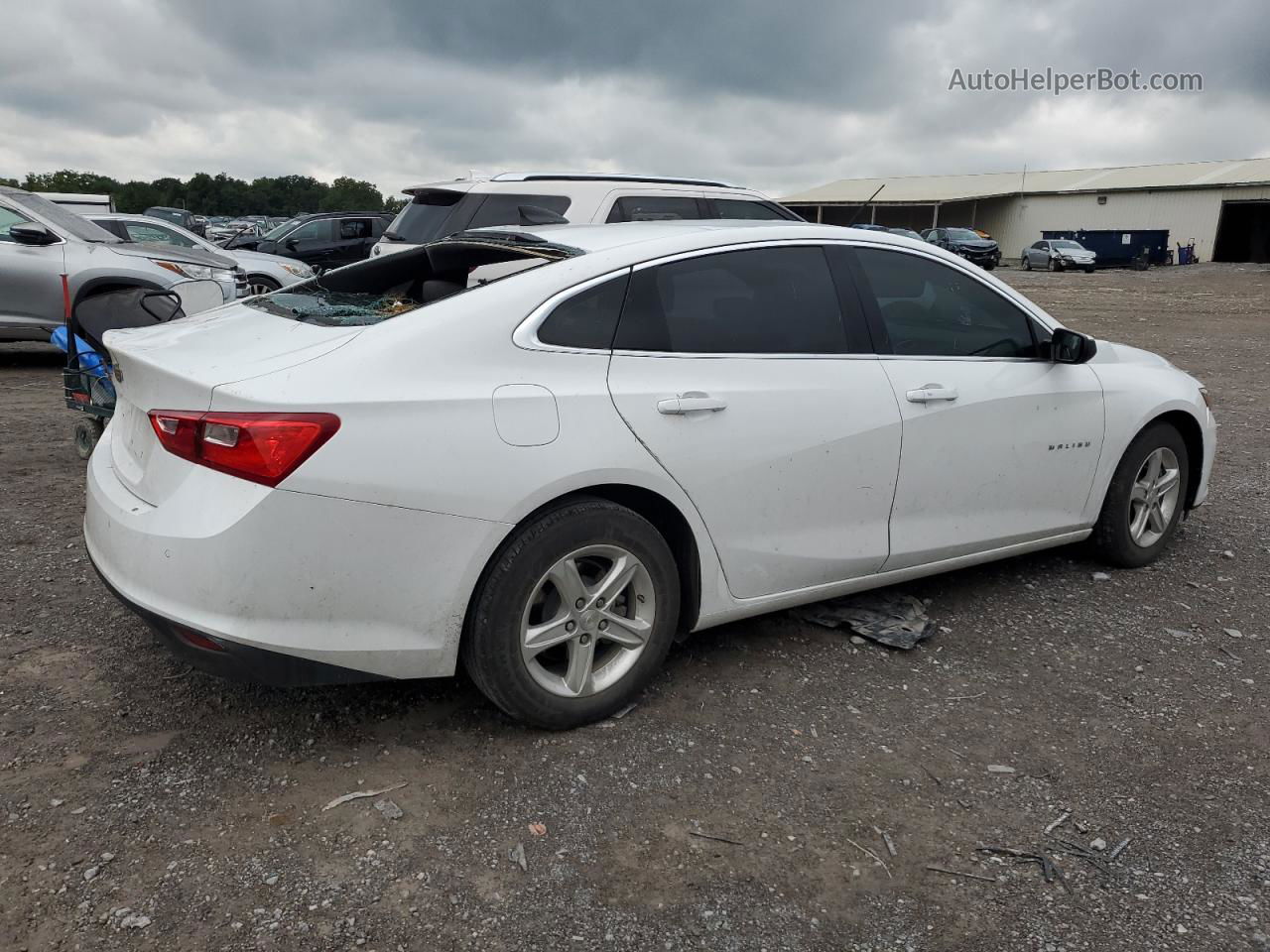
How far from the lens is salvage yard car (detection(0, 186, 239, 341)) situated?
932 centimetres

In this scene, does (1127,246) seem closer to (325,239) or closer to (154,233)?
(325,239)

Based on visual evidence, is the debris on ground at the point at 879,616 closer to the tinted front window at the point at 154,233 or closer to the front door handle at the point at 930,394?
the front door handle at the point at 930,394

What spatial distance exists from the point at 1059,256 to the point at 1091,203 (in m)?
11.3

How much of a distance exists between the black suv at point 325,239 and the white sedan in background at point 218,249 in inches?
141

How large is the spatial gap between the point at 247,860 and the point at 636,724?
1.21 m

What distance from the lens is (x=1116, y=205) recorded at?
161 ft

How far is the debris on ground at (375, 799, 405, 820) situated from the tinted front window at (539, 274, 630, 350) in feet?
4.53

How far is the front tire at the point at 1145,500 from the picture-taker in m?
4.61

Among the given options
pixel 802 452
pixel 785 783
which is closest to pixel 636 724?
pixel 785 783

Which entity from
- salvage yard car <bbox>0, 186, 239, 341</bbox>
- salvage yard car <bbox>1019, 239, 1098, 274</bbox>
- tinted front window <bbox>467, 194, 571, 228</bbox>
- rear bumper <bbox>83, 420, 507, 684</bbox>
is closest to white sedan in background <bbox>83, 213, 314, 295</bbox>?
salvage yard car <bbox>0, 186, 239, 341</bbox>

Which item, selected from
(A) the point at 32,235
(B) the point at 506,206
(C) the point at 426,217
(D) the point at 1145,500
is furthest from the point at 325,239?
(D) the point at 1145,500

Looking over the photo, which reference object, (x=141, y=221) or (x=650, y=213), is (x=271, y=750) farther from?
(x=141, y=221)

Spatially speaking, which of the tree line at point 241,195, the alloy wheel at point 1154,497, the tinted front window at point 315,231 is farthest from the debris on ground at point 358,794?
the tree line at point 241,195

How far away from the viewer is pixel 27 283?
9.36 meters
